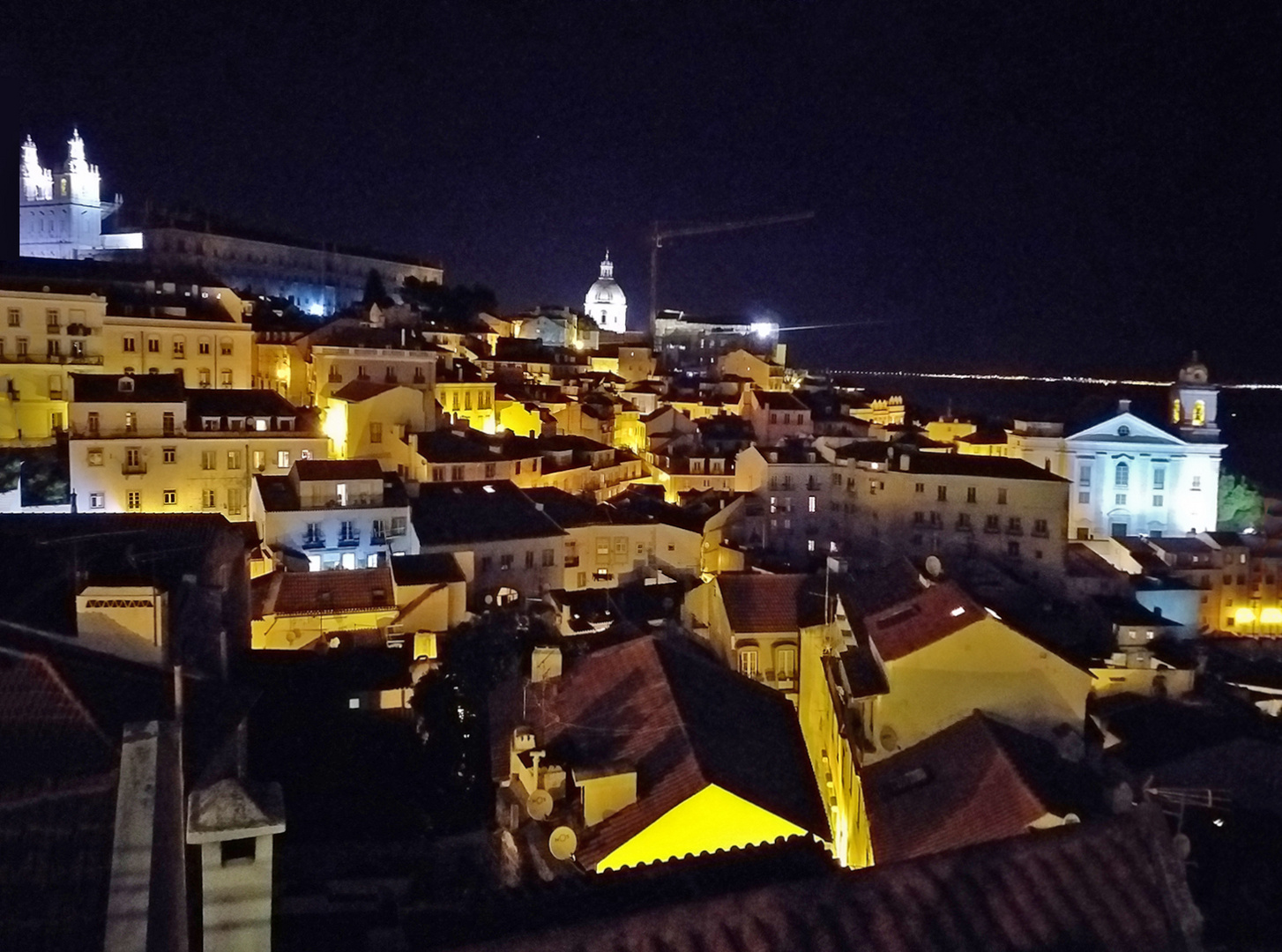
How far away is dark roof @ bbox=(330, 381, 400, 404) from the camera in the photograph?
3158 cm

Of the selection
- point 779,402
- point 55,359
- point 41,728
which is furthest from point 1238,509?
point 41,728

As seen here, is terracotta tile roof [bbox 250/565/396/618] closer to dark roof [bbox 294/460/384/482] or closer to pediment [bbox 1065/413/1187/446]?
dark roof [bbox 294/460/384/482]

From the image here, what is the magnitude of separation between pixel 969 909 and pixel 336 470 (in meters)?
22.5

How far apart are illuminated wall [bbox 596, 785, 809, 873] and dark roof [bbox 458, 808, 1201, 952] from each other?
18.5 feet

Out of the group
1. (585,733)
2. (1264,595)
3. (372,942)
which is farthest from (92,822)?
(1264,595)

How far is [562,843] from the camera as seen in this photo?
10742 mm

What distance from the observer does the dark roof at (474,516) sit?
25.3m

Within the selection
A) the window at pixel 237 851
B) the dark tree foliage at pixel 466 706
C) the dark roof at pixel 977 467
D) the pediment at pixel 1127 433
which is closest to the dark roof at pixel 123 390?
the dark tree foliage at pixel 466 706

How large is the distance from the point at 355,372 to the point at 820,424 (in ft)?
59.2

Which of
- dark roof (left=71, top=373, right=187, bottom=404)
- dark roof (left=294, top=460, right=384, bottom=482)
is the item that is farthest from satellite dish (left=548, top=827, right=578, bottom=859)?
dark roof (left=71, top=373, right=187, bottom=404)

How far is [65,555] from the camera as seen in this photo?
13.5 m

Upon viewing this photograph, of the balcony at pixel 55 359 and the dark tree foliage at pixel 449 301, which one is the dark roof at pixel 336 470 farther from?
the dark tree foliage at pixel 449 301

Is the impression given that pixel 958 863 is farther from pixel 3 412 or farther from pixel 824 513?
pixel 3 412

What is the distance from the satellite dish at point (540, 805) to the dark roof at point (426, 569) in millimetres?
11528
